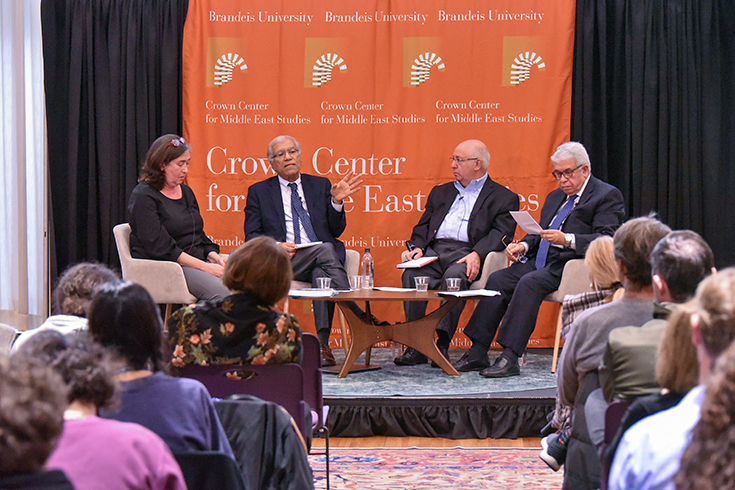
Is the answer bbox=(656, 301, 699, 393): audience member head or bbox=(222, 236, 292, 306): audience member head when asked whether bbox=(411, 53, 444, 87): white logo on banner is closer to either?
bbox=(222, 236, 292, 306): audience member head

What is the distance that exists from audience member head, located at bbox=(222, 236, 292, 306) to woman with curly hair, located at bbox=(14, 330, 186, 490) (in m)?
0.97

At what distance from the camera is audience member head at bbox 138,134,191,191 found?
15.5ft

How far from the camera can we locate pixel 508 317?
456 centimetres

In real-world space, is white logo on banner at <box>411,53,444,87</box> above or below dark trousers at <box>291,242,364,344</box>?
above

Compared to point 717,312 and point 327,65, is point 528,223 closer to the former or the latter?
point 327,65

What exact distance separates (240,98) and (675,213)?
10.7ft

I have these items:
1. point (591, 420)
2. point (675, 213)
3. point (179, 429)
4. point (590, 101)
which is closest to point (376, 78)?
point (590, 101)

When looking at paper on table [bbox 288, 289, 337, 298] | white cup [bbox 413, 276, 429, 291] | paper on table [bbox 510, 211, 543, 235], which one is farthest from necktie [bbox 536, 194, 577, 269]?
paper on table [bbox 288, 289, 337, 298]

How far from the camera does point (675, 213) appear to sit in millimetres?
5602

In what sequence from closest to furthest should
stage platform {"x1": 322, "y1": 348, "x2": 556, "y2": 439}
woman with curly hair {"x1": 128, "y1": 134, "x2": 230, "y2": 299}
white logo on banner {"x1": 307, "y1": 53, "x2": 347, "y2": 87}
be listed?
stage platform {"x1": 322, "y1": 348, "x2": 556, "y2": 439}, woman with curly hair {"x1": 128, "y1": 134, "x2": 230, "y2": 299}, white logo on banner {"x1": 307, "y1": 53, "x2": 347, "y2": 87}

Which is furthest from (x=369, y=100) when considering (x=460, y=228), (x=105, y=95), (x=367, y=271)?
(x=105, y=95)

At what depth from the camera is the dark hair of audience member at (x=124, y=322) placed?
5.17 feet

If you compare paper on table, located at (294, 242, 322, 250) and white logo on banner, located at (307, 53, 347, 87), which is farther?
white logo on banner, located at (307, 53, 347, 87)

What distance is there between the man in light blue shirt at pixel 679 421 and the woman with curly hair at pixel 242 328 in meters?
1.13
